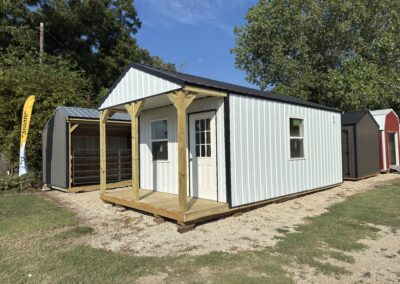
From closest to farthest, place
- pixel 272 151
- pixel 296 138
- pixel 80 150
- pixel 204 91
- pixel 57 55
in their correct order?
pixel 204 91 < pixel 272 151 < pixel 296 138 < pixel 80 150 < pixel 57 55

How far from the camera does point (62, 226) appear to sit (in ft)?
19.2

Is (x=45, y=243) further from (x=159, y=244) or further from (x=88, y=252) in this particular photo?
(x=159, y=244)

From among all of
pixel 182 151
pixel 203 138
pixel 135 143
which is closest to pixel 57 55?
pixel 135 143

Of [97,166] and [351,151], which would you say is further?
[97,166]

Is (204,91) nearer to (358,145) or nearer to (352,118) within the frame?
(358,145)

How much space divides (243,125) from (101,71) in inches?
756

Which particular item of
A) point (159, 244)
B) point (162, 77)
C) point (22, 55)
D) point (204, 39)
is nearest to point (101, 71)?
point (22, 55)

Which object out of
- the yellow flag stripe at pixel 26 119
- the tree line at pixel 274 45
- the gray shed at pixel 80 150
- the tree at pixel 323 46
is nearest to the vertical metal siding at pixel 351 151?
the tree line at pixel 274 45

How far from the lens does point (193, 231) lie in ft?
17.7

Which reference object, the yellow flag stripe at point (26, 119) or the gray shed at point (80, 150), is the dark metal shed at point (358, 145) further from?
the yellow flag stripe at point (26, 119)

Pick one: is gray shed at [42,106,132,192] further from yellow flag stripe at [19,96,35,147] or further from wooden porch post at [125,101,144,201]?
wooden porch post at [125,101,144,201]

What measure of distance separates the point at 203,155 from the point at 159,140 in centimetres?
182

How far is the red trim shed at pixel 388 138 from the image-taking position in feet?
45.9

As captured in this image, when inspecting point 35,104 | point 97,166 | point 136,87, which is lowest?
point 97,166
